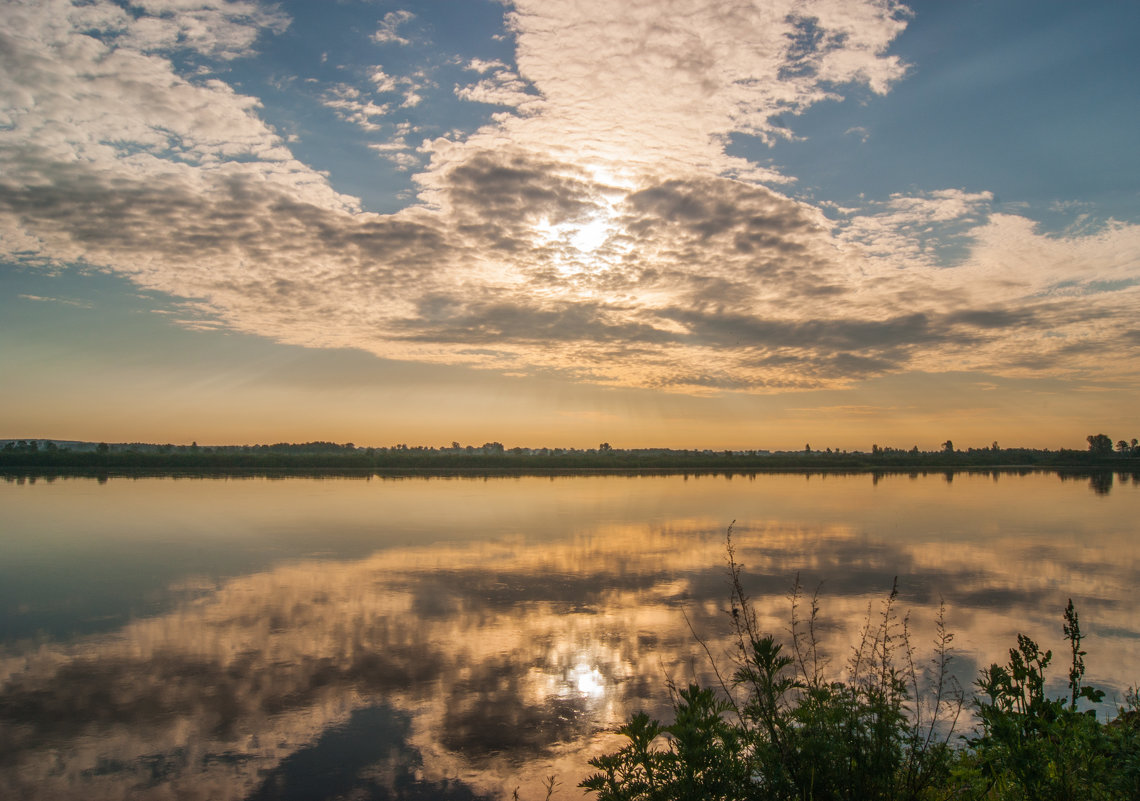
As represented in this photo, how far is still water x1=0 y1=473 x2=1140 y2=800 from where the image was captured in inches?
283

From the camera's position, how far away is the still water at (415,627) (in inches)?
283

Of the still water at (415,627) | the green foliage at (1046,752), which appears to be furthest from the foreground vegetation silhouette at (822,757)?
the still water at (415,627)

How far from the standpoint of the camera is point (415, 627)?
11.9 m

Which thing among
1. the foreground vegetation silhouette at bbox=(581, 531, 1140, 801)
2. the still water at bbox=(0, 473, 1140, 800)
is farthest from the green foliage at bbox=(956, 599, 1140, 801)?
the still water at bbox=(0, 473, 1140, 800)

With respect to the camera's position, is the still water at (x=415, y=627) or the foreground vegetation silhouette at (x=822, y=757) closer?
the foreground vegetation silhouette at (x=822, y=757)

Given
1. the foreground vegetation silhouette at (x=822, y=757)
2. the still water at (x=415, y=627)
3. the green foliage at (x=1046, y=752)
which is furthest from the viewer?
the still water at (x=415, y=627)

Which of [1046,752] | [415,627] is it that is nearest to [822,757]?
[1046,752]

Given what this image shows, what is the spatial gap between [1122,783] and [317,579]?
15.0 m

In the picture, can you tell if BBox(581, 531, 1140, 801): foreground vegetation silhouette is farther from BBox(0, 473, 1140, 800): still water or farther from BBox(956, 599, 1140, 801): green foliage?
BBox(0, 473, 1140, 800): still water

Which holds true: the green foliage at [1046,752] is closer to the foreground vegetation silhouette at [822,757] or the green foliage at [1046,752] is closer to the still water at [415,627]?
the foreground vegetation silhouette at [822,757]

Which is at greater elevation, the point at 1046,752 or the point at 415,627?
the point at 1046,752

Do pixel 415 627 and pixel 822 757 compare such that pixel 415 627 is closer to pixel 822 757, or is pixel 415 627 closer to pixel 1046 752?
pixel 822 757

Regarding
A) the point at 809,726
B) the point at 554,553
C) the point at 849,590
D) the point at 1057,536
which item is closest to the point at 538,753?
the point at 809,726

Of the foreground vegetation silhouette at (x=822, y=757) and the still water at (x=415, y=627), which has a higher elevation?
the foreground vegetation silhouette at (x=822, y=757)
